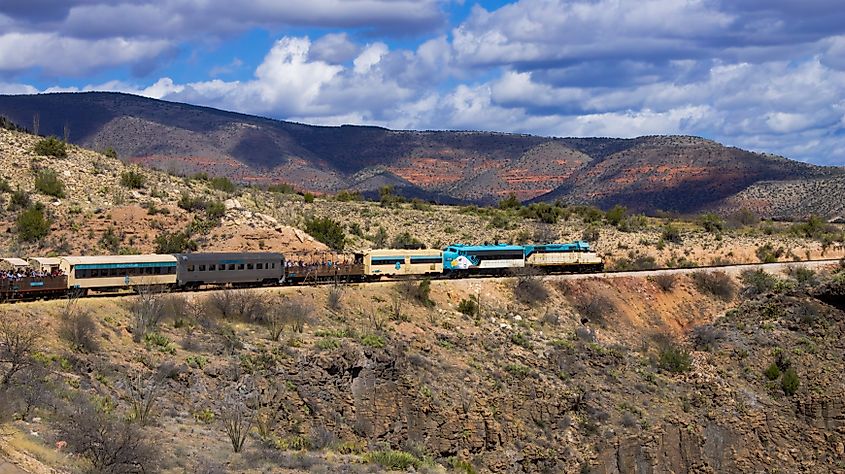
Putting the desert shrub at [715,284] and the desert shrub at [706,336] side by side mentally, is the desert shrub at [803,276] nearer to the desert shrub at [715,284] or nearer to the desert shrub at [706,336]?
the desert shrub at [715,284]

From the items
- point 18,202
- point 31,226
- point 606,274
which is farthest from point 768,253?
point 18,202

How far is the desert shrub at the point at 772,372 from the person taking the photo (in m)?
47.8

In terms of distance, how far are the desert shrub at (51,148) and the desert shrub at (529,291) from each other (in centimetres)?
3575

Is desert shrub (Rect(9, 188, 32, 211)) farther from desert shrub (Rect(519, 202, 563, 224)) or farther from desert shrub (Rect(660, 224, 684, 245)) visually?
desert shrub (Rect(660, 224, 684, 245))

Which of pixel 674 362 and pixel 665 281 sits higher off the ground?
pixel 665 281

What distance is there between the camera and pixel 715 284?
59031 mm

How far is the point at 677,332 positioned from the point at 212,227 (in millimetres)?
29512

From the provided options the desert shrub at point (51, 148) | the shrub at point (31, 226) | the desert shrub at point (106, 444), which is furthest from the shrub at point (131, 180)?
the desert shrub at point (106, 444)

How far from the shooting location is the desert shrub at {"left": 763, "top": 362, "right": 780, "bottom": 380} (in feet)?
157

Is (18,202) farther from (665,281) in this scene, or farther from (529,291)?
(665,281)

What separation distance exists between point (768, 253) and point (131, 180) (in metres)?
47.8

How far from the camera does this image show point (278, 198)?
262 ft

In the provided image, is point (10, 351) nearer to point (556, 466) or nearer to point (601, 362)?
point (556, 466)

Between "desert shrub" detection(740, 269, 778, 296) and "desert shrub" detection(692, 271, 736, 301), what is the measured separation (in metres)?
0.96
